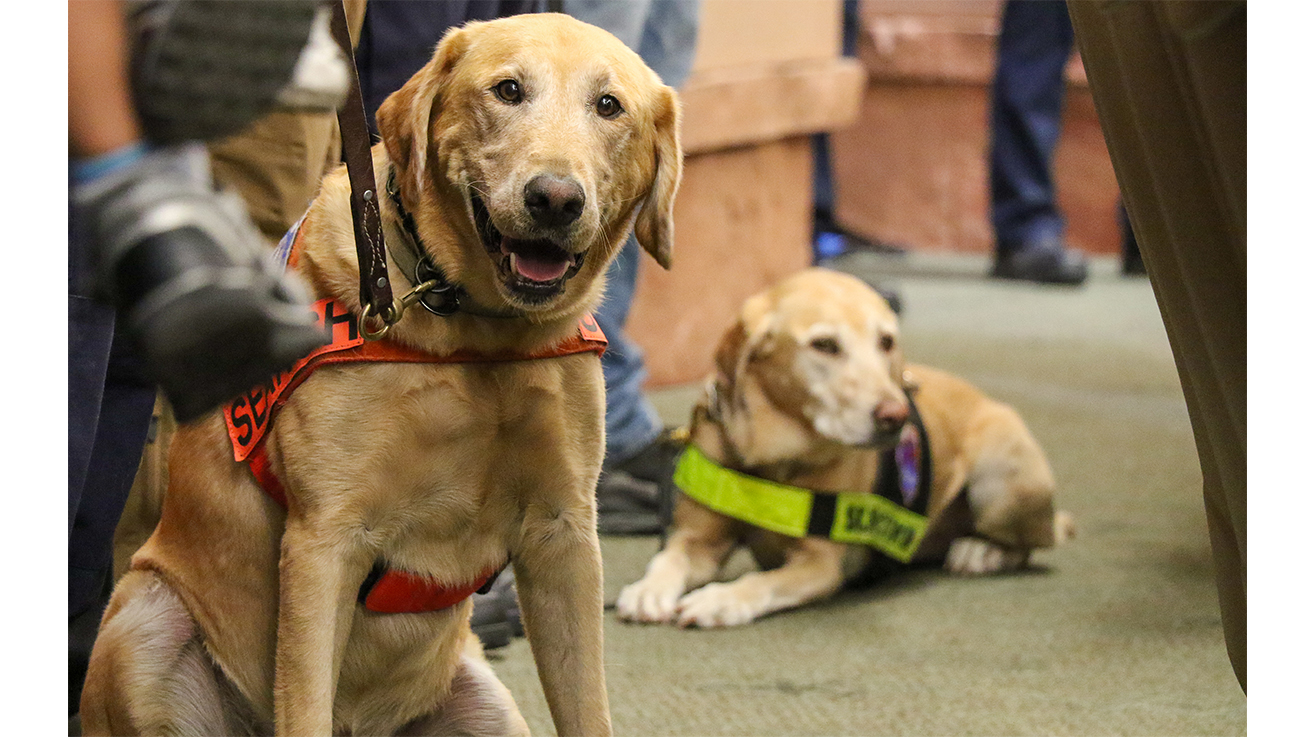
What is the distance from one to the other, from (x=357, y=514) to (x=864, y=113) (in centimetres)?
634

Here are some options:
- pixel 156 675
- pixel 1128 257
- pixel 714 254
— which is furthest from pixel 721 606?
pixel 1128 257

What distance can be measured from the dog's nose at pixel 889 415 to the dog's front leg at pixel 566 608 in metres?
1.18

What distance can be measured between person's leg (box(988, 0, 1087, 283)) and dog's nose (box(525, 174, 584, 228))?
17.6 feet

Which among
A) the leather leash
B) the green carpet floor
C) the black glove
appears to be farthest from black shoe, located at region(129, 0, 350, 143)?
the green carpet floor

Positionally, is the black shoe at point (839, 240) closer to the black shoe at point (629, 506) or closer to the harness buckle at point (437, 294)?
the black shoe at point (629, 506)

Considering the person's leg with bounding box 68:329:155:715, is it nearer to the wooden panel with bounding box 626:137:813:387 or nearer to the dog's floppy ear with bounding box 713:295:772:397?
the dog's floppy ear with bounding box 713:295:772:397

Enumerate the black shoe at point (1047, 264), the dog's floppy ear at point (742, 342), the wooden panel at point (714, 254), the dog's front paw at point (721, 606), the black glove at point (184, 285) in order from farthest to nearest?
the black shoe at point (1047, 264), the wooden panel at point (714, 254), the dog's floppy ear at point (742, 342), the dog's front paw at point (721, 606), the black glove at point (184, 285)

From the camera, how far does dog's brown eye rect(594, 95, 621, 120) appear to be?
48.9 inches

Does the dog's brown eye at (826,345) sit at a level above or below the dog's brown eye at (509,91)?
below

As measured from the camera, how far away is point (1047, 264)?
251 inches

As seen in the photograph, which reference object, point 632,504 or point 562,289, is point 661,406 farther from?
point 562,289

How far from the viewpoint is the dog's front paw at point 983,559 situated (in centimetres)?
276

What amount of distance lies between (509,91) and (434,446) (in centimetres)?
34

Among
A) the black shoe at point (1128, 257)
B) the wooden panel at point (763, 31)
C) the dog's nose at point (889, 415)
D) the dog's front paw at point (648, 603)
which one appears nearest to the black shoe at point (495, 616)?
the dog's front paw at point (648, 603)
